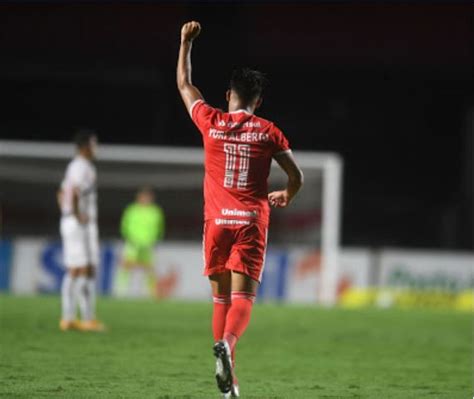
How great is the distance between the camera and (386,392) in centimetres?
711

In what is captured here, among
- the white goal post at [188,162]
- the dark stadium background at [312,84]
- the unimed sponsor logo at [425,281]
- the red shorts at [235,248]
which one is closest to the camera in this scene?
the red shorts at [235,248]

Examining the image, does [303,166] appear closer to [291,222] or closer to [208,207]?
[291,222]

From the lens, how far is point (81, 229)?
37.0ft

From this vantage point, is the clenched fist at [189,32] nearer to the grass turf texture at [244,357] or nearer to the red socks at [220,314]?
the red socks at [220,314]

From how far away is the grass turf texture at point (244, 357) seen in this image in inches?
275

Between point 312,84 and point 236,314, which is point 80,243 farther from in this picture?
point 312,84

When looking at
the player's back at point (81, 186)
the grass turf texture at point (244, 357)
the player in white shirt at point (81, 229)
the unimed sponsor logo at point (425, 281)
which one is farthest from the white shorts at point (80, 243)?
the unimed sponsor logo at point (425, 281)

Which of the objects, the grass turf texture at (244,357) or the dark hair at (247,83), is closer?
the dark hair at (247,83)

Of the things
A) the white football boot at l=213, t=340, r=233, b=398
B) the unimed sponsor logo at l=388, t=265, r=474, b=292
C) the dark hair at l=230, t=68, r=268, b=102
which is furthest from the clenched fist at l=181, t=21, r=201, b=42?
the unimed sponsor logo at l=388, t=265, r=474, b=292

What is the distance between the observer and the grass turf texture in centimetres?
699

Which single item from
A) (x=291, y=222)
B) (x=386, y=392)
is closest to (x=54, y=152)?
(x=291, y=222)

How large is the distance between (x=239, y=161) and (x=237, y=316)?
3.03ft

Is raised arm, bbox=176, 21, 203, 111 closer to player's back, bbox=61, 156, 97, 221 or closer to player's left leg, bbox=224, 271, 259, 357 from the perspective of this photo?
player's left leg, bbox=224, 271, 259, 357

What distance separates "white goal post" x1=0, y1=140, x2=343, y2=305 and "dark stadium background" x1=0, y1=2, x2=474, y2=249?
3467 mm
